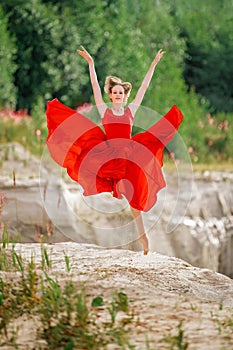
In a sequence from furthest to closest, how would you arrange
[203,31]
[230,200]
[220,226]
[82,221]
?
[203,31] → [230,200] → [220,226] → [82,221]

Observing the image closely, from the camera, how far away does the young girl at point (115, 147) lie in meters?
5.75

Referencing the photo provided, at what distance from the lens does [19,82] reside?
67.6ft

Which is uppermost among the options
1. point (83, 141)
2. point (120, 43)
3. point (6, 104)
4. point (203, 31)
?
point (203, 31)

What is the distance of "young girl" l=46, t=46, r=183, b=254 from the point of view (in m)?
5.75

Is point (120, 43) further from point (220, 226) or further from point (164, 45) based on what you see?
point (220, 226)

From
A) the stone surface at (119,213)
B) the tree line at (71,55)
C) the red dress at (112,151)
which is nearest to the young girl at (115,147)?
the red dress at (112,151)

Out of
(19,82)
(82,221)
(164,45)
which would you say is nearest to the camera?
(82,221)

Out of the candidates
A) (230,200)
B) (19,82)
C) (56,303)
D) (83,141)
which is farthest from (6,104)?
(56,303)

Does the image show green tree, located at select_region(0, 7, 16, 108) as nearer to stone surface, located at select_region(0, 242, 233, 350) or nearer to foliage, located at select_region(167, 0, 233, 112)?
foliage, located at select_region(167, 0, 233, 112)

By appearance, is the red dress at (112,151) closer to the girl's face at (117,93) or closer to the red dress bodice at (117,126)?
the red dress bodice at (117,126)

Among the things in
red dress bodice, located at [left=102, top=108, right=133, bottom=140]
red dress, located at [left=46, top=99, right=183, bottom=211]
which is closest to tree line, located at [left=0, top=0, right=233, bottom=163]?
red dress, located at [left=46, top=99, right=183, bottom=211]

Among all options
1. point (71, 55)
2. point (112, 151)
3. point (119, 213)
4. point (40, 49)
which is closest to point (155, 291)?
point (112, 151)

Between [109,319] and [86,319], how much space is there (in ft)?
0.43

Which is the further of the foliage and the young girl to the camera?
the foliage
